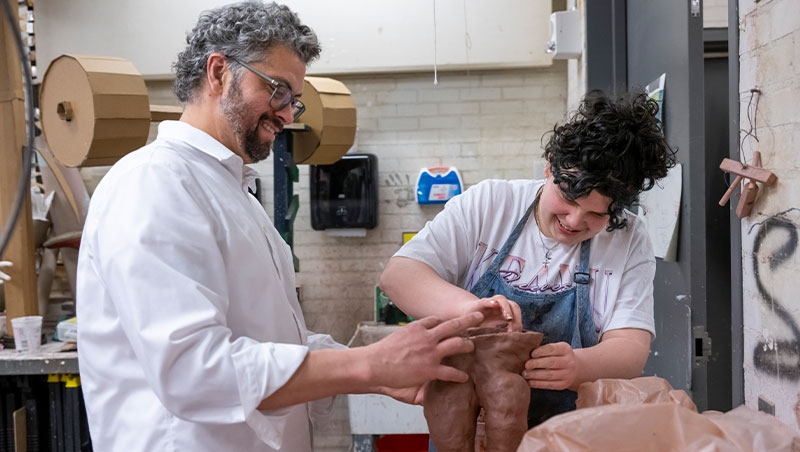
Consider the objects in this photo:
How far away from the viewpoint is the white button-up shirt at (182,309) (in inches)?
42.9

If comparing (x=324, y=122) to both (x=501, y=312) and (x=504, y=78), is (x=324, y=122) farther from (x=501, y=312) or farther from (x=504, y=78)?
(x=501, y=312)

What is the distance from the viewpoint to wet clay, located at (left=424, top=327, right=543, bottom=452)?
1338mm

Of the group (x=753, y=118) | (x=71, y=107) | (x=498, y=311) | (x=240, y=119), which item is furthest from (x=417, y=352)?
(x=71, y=107)

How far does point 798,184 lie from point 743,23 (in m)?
0.48

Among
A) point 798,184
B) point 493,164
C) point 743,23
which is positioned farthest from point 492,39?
point 798,184

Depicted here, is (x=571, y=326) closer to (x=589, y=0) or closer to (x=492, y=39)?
(x=589, y=0)

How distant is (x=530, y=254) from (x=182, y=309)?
0.98 m

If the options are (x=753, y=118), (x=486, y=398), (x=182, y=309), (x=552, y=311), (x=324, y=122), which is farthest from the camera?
(x=324, y=122)

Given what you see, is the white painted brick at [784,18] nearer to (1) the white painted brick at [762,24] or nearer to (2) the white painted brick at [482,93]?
(1) the white painted brick at [762,24]

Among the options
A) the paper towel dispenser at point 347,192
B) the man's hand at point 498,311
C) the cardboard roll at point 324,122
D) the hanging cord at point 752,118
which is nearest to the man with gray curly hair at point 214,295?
the man's hand at point 498,311

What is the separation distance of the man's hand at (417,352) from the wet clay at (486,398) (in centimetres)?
10

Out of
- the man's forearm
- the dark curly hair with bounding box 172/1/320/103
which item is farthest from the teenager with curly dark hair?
the dark curly hair with bounding box 172/1/320/103

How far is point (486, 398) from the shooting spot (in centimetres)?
136

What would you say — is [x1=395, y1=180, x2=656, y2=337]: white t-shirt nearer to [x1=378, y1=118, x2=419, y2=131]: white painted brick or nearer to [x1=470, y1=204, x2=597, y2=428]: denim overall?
[x1=470, y1=204, x2=597, y2=428]: denim overall
